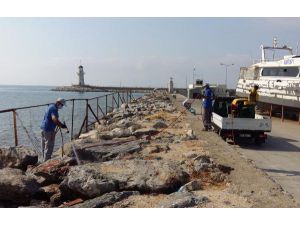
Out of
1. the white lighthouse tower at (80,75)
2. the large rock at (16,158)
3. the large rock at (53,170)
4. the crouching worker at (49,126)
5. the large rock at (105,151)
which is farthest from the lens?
the white lighthouse tower at (80,75)

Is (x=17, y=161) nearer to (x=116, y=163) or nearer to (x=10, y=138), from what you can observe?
(x=116, y=163)

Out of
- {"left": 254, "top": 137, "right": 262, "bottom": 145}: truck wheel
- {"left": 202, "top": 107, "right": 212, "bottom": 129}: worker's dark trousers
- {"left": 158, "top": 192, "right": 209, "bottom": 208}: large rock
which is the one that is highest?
{"left": 202, "top": 107, "right": 212, "bottom": 129}: worker's dark trousers

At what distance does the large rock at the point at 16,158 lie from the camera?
8922mm

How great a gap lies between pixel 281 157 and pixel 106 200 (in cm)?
738

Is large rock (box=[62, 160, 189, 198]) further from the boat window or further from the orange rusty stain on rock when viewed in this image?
the boat window

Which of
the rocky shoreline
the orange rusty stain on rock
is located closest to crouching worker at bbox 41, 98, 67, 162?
the rocky shoreline

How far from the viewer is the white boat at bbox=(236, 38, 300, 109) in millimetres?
23500

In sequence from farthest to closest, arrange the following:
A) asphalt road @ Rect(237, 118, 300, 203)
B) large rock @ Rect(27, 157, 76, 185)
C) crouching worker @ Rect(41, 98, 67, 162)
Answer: crouching worker @ Rect(41, 98, 67, 162), asphalt road @ Rect(237, 118, 300, 203), large rock @ Rect(27, 157, 76, 185)

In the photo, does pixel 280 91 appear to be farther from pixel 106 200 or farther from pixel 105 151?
pixel 106 200

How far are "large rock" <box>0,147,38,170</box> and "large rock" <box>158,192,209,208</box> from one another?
429cm

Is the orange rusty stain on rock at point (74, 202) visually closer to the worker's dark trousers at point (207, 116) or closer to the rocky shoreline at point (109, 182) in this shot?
the rocky shoreline at point (109, 182)

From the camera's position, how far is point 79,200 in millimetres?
6656

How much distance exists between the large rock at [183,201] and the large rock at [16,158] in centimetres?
429

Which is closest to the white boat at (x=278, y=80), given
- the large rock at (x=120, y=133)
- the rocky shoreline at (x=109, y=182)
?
the large rock at (x=120, y=133)
